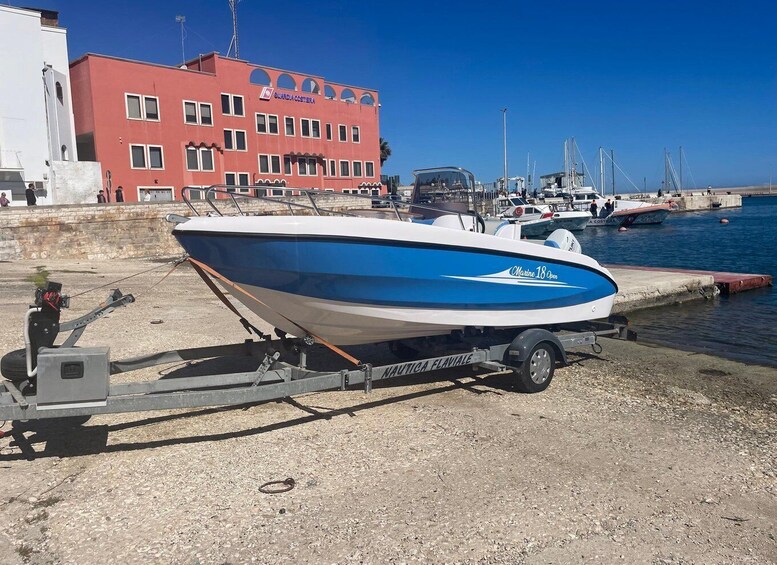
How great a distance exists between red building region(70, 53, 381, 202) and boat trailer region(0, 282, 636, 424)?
3278 cm

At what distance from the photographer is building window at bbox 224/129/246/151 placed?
132ft

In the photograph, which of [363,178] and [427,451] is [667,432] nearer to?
[427,451]

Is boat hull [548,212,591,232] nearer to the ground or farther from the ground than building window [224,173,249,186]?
nearer to the ground

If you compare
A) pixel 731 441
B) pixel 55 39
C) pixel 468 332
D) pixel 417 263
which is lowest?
pixel 731 441

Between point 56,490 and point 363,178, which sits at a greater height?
point 363,178

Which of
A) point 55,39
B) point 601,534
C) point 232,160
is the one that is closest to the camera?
point 601,534

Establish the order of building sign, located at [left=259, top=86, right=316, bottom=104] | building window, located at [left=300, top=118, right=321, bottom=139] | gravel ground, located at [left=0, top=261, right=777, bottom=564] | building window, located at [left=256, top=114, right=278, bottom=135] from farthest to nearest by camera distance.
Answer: building window, located at [left=300, top=118, right=321, bottom=139] → building window, located at [left=256, top=114, right=278, bottom=135] → building sign, located at [left=259, top=86, right=316, bottom=104] → gravel ground, located at [left=0, top=261, right=777, bottom=564]

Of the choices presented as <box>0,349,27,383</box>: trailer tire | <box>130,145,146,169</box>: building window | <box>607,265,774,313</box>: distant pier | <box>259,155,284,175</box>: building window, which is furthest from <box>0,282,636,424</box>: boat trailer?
<box>259,155,284,175</box>: building window

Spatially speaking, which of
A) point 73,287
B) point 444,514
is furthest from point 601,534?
point 73,287

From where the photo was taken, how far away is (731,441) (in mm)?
4812

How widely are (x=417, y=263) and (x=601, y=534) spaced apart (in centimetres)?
255

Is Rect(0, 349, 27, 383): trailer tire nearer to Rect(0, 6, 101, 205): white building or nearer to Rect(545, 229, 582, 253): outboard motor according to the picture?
Rect(545, 229, 582, 253): outboard motor

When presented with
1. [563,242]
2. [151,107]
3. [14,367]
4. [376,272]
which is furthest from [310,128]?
[14,367]

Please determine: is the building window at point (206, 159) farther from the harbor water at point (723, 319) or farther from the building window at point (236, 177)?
the harbor water at point (723, 319)
